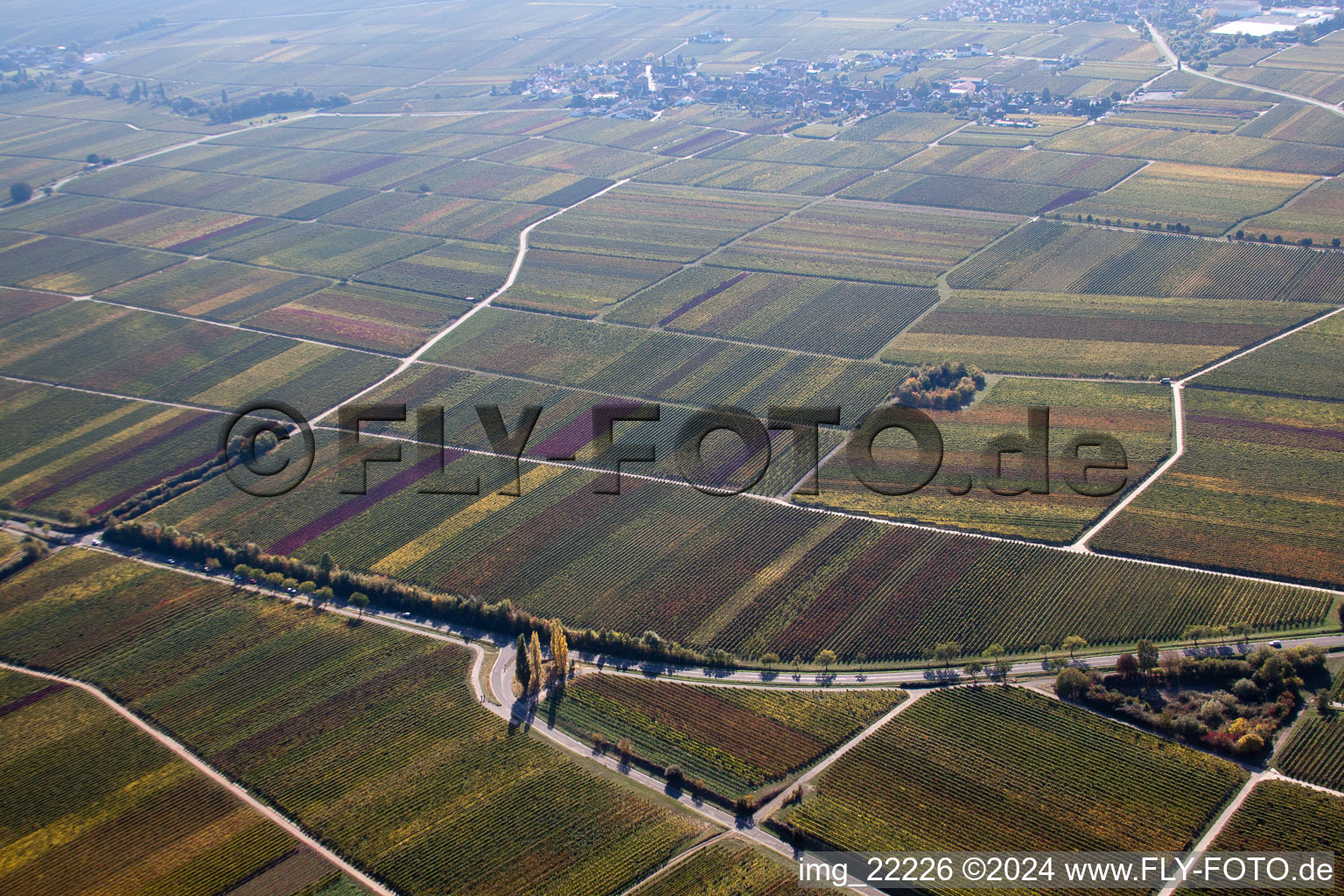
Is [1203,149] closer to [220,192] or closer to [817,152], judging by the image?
[817,152]

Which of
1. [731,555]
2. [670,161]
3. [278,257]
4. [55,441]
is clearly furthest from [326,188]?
[731,555]

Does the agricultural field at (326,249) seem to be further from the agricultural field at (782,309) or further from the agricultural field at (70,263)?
the agricultural field at (782,309)

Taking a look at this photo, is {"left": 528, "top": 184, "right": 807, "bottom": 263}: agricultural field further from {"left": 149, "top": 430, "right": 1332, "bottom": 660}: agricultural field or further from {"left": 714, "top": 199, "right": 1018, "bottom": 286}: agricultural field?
{"left": 149, "top": 430, "right": 1332, "bottom": 660}: agricultural field

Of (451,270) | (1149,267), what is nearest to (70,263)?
(451,270)

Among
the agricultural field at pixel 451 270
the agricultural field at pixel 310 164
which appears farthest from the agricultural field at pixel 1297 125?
the agricultural field at pixel 310 164

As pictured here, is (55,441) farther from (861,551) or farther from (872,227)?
(872,227)

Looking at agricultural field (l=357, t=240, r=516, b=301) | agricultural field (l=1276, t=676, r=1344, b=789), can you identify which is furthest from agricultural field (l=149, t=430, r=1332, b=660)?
agricultural field (l=357, t=240, r=516, b=301)
